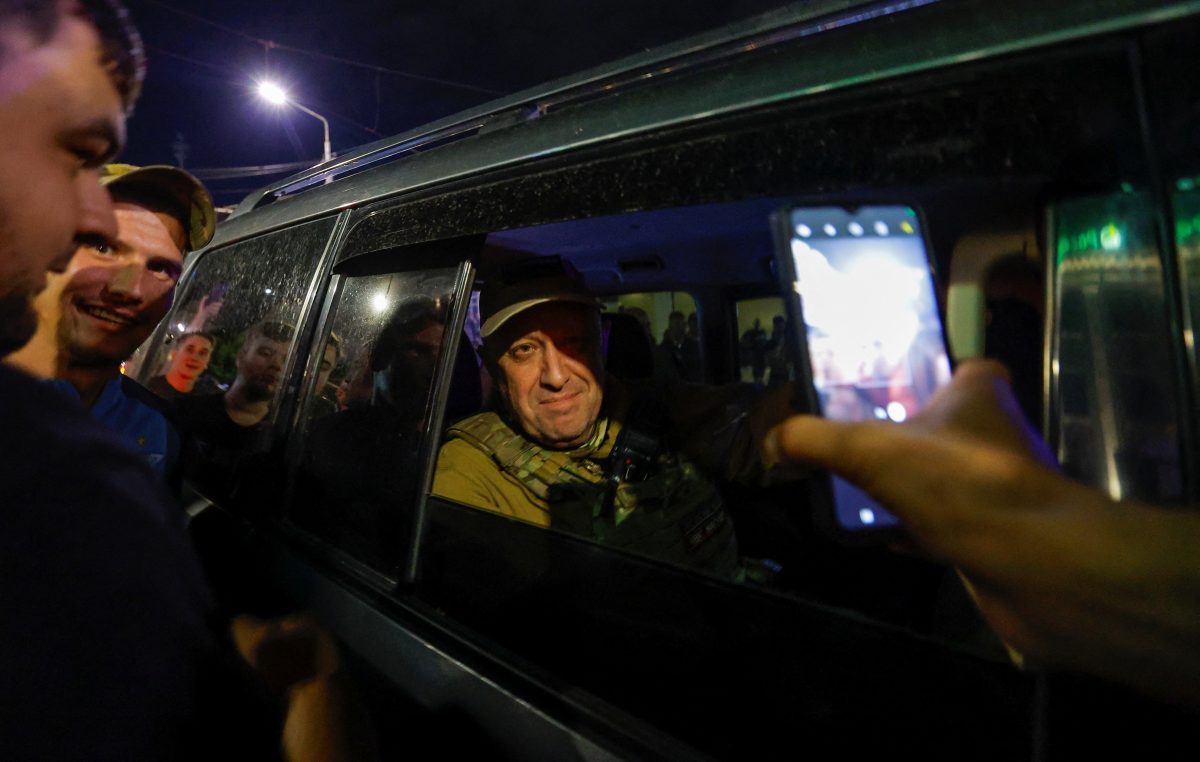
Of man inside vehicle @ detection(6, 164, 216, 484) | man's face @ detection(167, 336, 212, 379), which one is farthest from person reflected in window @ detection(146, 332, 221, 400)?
man inside vehicle @ detection(6, 164, 216, 484)

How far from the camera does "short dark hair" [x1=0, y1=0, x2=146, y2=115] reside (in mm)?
660

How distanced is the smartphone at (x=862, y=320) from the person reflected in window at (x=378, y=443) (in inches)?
41.0

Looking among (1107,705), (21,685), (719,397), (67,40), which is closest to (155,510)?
(21,685)

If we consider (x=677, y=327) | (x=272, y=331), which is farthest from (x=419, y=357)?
(x=677, y=327)

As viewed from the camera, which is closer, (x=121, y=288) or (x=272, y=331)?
(x=121, y=288)

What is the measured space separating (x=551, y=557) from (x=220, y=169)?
25550 millimetres

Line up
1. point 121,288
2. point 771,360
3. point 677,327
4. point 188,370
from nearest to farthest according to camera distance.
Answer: point 121,288 → point 771,360 → point 188,370 → point 677,327

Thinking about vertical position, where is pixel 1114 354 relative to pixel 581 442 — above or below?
above

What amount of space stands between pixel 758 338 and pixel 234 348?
230cm

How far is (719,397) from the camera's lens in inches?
103

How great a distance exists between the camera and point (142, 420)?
6.25 ft

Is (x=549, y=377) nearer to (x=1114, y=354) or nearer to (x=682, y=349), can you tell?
(x=682, y=349)

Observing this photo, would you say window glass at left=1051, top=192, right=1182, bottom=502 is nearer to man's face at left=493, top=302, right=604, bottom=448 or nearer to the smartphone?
the smartphone

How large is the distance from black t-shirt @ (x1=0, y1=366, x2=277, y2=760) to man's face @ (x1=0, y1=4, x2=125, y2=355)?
0.13 m
